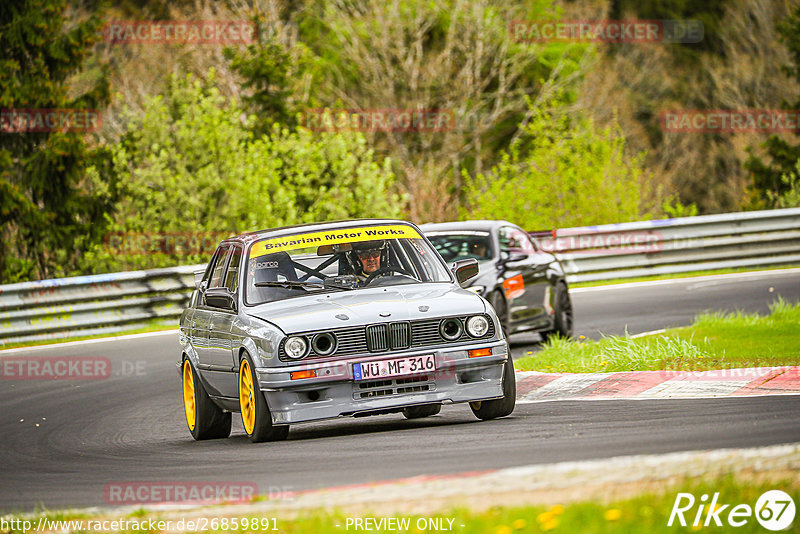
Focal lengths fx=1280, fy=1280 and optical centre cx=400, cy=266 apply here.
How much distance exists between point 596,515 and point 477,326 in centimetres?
383

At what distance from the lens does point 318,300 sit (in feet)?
30.6

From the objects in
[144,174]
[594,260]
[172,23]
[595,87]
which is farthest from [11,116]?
[595,87]

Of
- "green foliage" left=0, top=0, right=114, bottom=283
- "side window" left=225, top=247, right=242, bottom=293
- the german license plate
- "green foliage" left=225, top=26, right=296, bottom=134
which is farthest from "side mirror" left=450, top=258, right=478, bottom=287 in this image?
"green foliage" left=225, top=26, right=296, bottom=134

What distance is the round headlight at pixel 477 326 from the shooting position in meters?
9.05

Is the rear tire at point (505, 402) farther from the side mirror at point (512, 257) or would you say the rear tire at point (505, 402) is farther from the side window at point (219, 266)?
the side mirror at point (512, 257)

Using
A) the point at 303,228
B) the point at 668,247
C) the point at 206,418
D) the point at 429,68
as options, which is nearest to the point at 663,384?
the point at 303,228

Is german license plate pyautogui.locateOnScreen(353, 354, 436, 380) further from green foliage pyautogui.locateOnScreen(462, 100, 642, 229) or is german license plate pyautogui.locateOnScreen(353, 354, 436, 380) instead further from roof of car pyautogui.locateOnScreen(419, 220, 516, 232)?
green foliage pyautogui.locateOnScreen(462, 100, 642, 229)

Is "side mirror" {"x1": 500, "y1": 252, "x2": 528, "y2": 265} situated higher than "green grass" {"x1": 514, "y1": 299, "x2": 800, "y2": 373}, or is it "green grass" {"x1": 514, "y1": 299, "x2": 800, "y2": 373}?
"side mirror" {"x1": 500, "y1": 252, "x2": 528, "y2": 265}

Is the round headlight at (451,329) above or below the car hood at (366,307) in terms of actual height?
below

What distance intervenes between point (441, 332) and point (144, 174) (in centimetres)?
1825

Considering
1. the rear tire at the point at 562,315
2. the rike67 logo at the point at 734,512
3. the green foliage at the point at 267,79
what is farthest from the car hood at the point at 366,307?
the green foliage at the point at 267,79

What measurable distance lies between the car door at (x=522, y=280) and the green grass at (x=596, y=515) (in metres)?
9.07

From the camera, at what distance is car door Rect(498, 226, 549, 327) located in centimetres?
1491

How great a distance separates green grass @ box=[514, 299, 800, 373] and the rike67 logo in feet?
17.5
